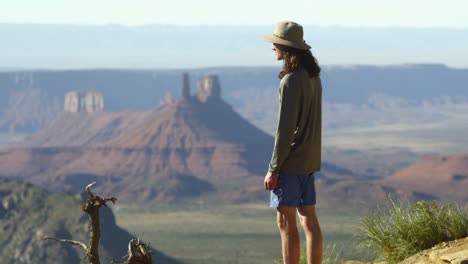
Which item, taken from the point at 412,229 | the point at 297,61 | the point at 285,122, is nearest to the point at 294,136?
the point at 285,122

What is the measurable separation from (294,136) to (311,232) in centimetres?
91

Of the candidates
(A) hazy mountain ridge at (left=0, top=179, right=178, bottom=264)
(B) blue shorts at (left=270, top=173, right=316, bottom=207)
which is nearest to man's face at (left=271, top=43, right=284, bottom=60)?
(B) blue shorts at (left=270, top=173, right=316, bottom=207)

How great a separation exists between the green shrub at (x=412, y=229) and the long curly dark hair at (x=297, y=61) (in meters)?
1.99

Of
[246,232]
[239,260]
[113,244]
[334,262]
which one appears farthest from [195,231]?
[334,262]

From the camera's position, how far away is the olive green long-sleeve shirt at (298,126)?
10.1 m

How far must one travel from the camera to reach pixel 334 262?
Answer: 11984 millimetres

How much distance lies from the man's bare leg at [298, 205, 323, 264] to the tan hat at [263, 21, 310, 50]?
1.45 meters

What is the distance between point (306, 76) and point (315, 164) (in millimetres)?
774

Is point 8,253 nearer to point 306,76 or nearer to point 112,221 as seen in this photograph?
point 112,221

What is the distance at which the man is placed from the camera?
397 inches

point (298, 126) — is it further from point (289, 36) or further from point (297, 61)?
point (289, 36)

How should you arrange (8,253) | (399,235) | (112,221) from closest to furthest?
(399,235), (8,253), (112,221)

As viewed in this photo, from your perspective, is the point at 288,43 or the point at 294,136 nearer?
the point at 288,43

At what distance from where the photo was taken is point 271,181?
10.1 meters
